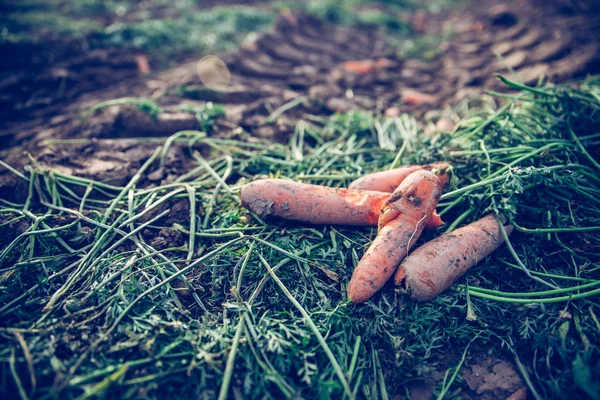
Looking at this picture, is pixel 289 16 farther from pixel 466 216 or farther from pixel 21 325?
pixel 21 325

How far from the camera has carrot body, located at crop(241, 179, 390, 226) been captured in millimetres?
2289

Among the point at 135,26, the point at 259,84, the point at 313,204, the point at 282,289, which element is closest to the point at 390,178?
the point at 313,204

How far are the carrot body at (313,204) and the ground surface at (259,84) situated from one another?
571mm

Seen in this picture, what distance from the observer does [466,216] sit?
2.39 metres

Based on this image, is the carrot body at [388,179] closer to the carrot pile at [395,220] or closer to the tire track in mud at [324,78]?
the carrot pile at [395,220]

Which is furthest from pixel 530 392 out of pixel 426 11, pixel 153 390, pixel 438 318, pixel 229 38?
pixel 426 11

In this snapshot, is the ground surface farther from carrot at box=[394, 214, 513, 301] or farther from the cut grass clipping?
carrot at box=[394, 214, 513, 301]

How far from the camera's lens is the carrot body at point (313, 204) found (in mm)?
2289

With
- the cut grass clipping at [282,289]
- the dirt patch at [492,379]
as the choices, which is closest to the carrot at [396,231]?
the cut grass clipping at [282,289]

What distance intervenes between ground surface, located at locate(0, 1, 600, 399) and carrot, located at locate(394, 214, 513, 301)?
15.1 inches

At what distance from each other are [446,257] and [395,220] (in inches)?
13.6

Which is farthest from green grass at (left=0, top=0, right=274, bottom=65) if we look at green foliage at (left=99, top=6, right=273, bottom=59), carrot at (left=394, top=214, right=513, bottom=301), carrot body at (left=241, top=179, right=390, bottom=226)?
carrot at (left=394, top=214, right=513, bottom=301)

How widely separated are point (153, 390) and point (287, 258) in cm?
93

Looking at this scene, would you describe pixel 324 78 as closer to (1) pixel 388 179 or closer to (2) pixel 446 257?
(1) pixel 388 179
